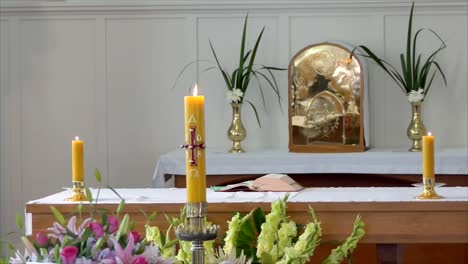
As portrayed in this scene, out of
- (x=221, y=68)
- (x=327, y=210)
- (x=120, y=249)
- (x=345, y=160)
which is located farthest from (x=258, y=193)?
(x=221, y=68)

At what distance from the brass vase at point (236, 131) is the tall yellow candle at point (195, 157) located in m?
4.46

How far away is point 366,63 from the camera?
621cm

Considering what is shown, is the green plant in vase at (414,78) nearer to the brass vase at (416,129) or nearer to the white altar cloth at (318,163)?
the brass vase at (416,129)

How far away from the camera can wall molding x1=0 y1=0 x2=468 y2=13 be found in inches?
253

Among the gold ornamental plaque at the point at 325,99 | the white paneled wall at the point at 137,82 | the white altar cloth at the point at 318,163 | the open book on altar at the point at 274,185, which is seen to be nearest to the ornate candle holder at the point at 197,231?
the open book on altar at the point at 274,185

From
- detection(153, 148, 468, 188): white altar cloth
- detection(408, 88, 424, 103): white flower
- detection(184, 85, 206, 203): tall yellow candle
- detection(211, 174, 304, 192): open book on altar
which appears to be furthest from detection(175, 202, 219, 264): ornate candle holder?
detection(408, 88, 424, 103): white flower

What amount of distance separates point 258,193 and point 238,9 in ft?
11.7

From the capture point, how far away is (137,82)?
6.60 metres

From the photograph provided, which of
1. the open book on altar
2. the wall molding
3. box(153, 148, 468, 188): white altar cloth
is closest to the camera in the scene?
the open book on altar

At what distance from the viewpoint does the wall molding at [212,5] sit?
253 inches

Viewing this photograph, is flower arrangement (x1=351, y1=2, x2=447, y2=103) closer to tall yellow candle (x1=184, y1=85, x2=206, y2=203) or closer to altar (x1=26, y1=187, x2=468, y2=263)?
altar (x1=26, y1=187, x2=468, y2=263)

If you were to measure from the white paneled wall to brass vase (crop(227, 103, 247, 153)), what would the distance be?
443 mm

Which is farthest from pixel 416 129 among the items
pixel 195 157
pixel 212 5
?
pixel 195 157

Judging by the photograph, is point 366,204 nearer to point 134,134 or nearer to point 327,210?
point 327,210
